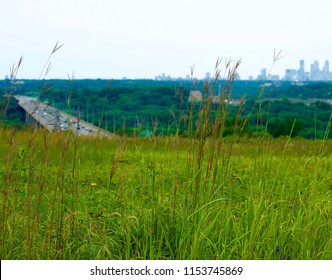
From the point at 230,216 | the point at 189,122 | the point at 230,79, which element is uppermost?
the point at 230,79

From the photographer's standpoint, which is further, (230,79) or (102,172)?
(102,172)

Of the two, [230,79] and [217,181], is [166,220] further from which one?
[230,79]

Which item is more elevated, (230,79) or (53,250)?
(230,79)

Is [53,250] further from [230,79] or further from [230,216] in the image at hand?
[230,79]

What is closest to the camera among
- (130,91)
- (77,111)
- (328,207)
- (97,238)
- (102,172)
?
(77,111)

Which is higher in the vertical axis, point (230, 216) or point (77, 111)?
point (77, 111)

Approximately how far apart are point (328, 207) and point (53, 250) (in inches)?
77.5

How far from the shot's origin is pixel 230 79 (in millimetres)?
3246

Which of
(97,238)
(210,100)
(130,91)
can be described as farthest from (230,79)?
(130,91)

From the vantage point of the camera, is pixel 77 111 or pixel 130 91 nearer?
pixel 77 111

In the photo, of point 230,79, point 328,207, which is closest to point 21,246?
point 230,79

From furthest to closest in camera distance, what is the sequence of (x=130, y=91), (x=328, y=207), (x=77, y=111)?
(x=130, y=91) → (x=328, y=207) → (x=77, y=111)

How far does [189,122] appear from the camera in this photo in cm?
337

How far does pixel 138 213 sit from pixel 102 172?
11.3 ft
